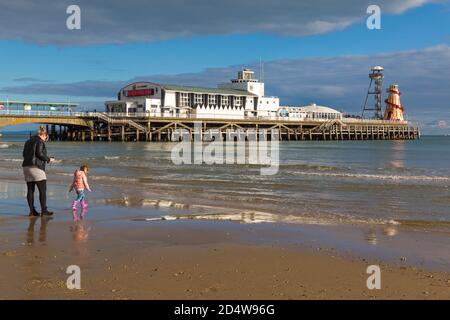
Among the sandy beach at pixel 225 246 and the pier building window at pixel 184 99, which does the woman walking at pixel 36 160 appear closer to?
the sandy beach at pixel 225 246

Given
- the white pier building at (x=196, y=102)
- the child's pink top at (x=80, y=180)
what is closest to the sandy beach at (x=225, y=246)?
the child's pink top at (x=80, y=180)

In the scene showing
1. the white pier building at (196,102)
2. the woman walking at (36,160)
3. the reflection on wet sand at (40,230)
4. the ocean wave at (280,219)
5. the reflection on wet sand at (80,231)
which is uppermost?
the white pier building at (196,102)

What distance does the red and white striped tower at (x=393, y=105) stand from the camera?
365 ft

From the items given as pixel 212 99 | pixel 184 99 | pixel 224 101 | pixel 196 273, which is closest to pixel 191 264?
pixel 196 273

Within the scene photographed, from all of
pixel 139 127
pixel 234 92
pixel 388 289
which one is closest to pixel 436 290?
pixel 388 289

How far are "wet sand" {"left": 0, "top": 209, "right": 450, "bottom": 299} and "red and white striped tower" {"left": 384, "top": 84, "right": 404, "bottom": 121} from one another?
108953 millimetres

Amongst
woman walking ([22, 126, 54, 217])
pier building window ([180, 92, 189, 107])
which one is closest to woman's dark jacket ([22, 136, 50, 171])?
woman walking ([22, 126, 54, 217])

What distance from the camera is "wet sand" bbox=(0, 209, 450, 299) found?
5195mm

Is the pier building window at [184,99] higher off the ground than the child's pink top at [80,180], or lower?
higher

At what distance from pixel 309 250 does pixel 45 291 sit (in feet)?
12.3

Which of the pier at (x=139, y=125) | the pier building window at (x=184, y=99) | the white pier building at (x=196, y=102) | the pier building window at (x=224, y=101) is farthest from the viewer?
the pier building window at (x=224, y=101)

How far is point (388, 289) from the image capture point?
541 cm

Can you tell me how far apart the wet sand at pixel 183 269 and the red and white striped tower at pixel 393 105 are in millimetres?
108953

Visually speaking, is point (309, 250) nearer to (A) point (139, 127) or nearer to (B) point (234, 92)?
(A) point (139, 127)
